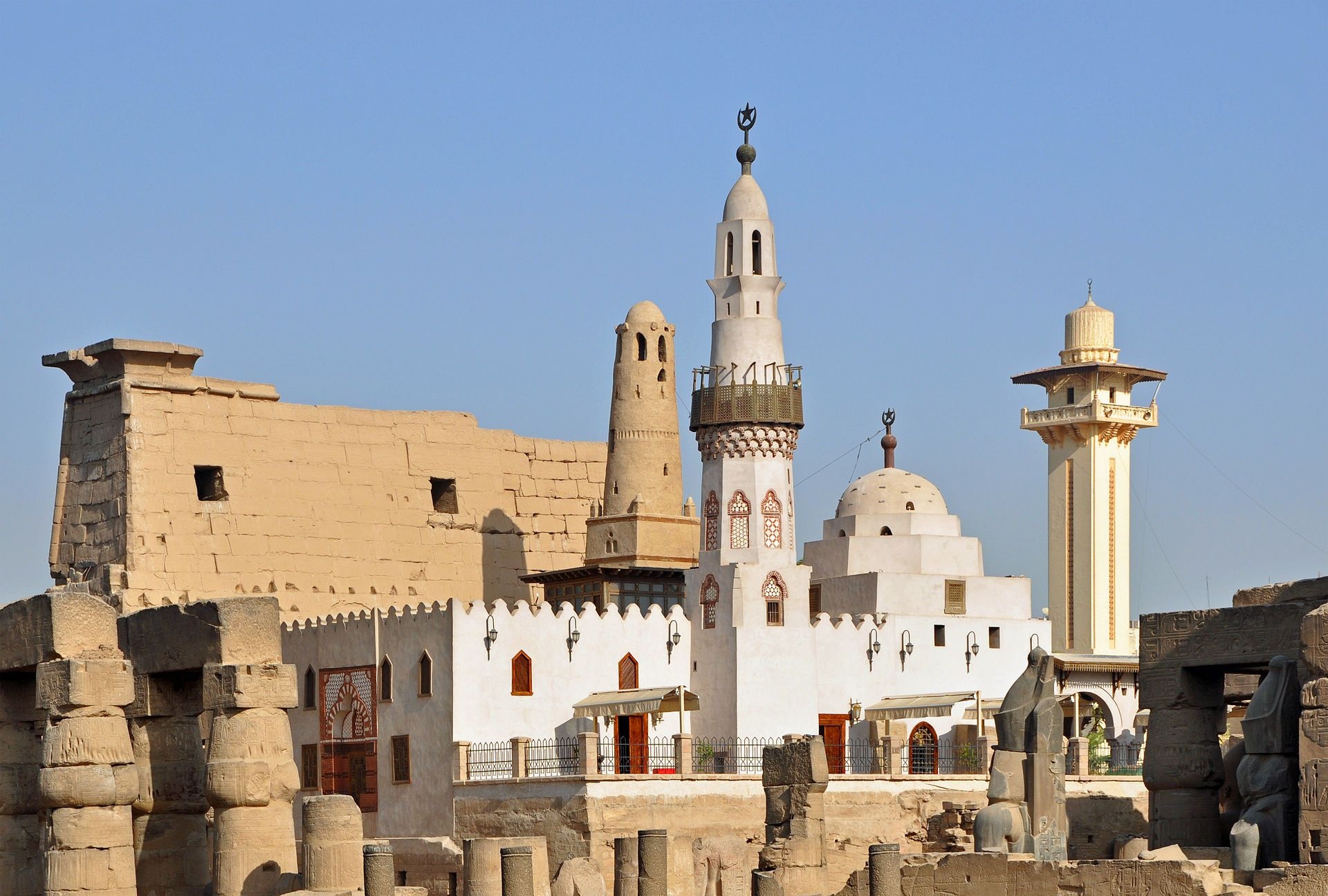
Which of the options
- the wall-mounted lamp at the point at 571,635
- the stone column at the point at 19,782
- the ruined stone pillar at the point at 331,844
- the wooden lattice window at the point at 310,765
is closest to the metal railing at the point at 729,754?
the wall-mounted lamp at the point at 571,635

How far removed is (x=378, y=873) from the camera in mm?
20234

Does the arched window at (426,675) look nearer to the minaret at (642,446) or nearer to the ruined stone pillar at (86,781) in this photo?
the minaret at (642,446)

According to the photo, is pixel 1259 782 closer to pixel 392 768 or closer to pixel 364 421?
pixel 392 768

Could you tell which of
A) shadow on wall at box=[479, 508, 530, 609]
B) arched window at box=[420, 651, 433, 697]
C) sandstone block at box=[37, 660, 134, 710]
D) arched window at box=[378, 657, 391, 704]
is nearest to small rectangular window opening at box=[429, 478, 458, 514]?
shadow on wall at box=[479, 508, 530, 609]

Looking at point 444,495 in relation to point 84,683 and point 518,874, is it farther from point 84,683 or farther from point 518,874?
point 84,683

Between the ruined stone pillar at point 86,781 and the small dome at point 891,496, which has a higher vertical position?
the small dome at point 891,496

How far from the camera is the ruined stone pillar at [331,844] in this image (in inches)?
787

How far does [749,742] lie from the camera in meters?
34.2

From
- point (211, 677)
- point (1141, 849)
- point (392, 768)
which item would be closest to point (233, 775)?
point (211, 677)

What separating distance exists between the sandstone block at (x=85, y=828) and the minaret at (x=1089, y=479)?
35.1 m

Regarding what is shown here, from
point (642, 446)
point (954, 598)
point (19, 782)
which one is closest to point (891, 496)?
point (954, 598)

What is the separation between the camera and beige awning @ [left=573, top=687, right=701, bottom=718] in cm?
3259

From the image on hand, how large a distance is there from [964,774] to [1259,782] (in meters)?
14.0

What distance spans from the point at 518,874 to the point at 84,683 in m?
4.85
